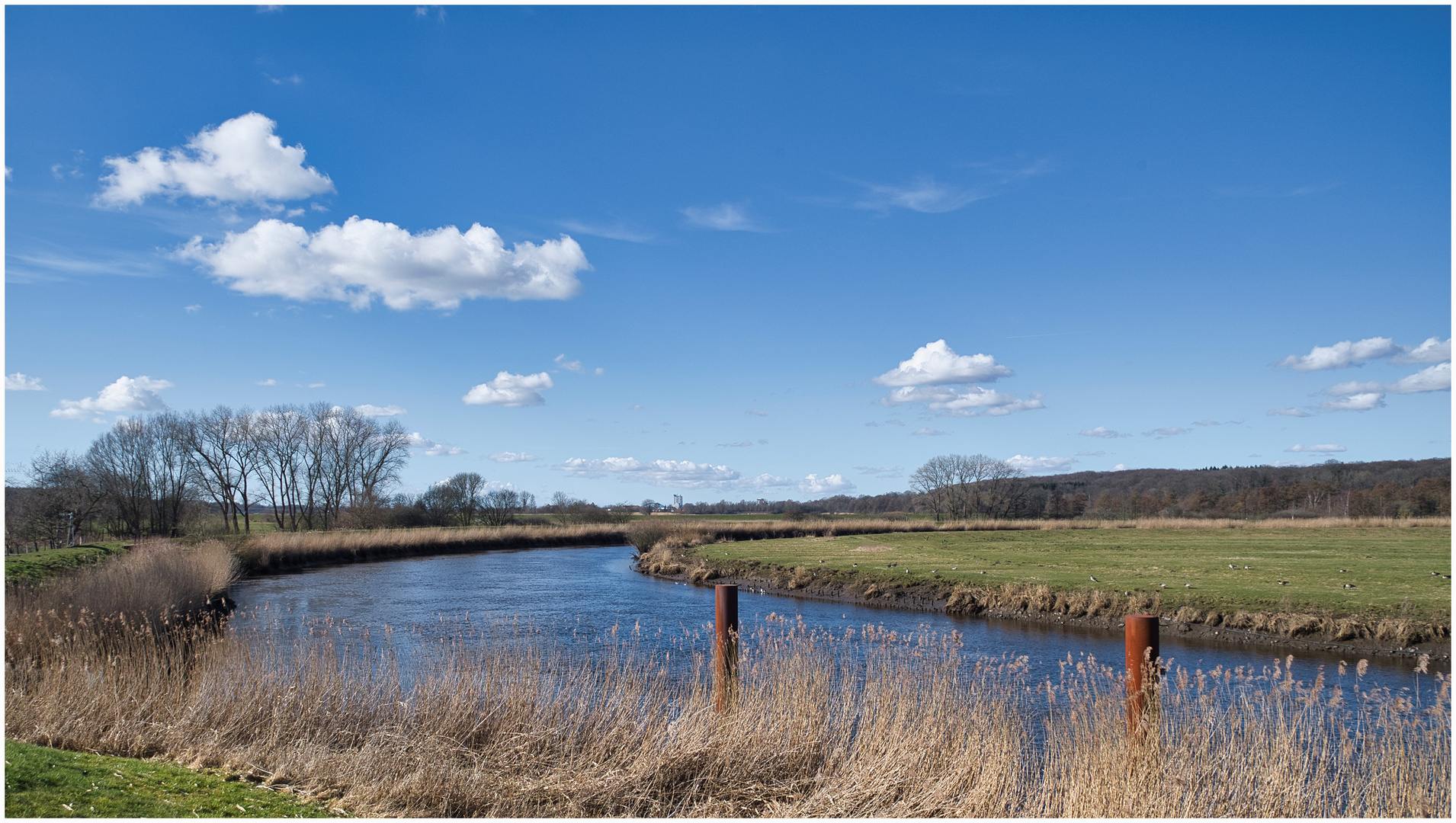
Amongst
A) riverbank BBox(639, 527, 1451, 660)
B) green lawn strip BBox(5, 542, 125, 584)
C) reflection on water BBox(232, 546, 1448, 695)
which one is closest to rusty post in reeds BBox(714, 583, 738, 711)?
reflection on water BBox(232, 546, 1448, 695)

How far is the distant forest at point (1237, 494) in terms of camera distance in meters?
74.4

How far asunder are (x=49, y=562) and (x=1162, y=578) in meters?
32.8

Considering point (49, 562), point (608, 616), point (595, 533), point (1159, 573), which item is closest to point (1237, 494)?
point (595, 533)

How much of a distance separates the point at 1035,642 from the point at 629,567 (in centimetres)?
2592

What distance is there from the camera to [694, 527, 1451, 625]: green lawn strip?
20141 mm

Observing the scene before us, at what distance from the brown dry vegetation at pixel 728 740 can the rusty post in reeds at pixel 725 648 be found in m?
0.17

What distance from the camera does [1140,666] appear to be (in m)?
5.73

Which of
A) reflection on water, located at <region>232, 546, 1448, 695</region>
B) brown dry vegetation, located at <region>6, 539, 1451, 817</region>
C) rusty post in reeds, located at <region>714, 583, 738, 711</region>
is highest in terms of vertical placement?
rusty post in reeds, located at <region>714, 583, 738, 711</region>

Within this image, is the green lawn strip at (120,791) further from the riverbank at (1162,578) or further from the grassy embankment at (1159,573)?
the grassy embankment at (1159,573)

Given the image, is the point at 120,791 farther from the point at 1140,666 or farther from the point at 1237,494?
the point at 1237,494

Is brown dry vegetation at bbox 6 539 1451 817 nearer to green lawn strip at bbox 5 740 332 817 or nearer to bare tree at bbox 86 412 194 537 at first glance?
green lawn strip at bbox 5 740 332 817

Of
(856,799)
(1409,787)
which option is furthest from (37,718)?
(1409,787)

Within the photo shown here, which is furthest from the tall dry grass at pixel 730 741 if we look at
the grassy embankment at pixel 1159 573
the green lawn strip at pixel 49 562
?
the green lawn strip at pixel 49 562

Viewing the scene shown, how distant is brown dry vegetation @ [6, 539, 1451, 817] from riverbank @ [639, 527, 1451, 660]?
9.69 metres
